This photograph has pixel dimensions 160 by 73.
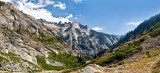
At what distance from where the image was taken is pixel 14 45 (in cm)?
17350

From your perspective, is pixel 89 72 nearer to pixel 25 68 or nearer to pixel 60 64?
pixel 25 68

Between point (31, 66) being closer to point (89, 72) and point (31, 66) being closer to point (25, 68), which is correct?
point (25, 68)

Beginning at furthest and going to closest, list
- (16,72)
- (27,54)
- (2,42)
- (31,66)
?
1. (27,54)
2. (2,42)
3. (31,66)
4. (16,72)

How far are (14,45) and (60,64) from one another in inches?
3006

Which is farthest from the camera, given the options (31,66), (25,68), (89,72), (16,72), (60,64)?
(60,64)

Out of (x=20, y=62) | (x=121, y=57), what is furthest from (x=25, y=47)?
(x=121, y=57)

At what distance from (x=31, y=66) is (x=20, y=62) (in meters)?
14.0

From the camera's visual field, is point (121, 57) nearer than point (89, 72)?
No

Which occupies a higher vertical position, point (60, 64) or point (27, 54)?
point (27, 54)

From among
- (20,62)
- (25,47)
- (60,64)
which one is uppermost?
(25,47)

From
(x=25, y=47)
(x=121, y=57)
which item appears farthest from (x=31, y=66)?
(x=121, y=57)

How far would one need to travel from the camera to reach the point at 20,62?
140 m

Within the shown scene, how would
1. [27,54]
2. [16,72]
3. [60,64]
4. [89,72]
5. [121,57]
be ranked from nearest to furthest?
[89,72]
[121,57]
[16,72]
[27,54]
[60,64]

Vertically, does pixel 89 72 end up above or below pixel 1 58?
below
